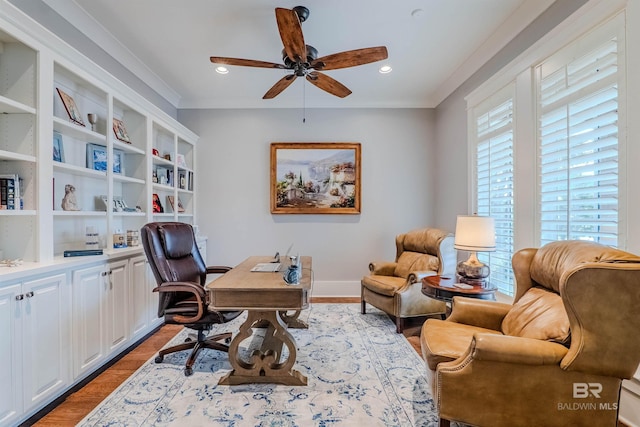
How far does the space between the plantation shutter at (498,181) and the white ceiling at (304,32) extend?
658 millimetres

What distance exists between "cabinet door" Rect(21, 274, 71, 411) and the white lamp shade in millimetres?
2983

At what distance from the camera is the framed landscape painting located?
14.6 feet

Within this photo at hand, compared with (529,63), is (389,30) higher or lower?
higher

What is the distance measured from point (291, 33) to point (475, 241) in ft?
6.94

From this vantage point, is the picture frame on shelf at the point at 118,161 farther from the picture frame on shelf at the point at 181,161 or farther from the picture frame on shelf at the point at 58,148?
the picture frame on shelf at the point at 181,161

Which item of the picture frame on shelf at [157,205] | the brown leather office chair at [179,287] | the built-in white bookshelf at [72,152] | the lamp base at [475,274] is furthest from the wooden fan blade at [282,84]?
the lamp base at [475,274]

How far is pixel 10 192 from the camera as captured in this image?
6.26ft

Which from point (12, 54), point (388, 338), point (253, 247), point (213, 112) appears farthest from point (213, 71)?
point (388, 338)

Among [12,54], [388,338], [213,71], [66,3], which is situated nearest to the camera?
[12,54]

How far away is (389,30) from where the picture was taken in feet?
9.09

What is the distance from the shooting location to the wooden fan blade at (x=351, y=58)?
90.0 inches

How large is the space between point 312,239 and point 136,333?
242 centimetres

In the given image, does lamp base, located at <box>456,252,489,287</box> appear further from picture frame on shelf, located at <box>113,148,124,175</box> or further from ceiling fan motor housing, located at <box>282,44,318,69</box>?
picture frame on shelf, located at <box>113,148,124,175</box>

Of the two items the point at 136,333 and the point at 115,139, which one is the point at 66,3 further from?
the point at 136,333
